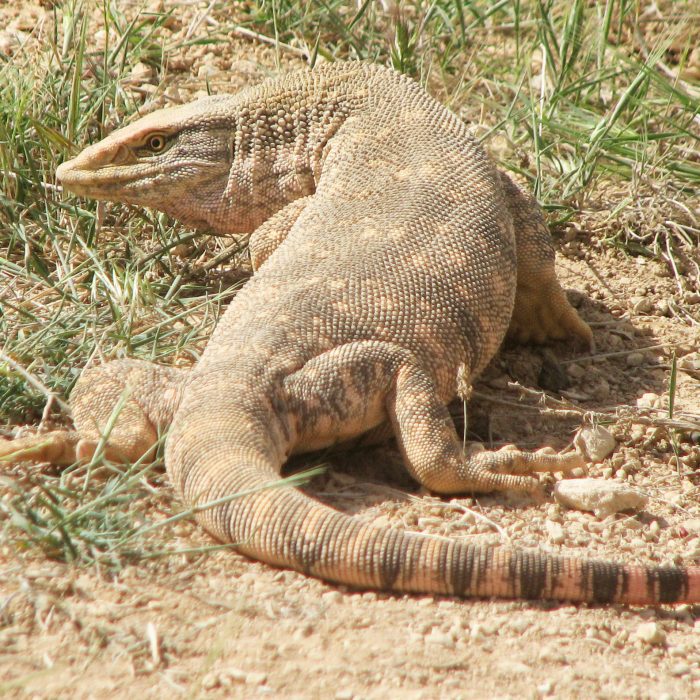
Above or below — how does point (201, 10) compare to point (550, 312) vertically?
above

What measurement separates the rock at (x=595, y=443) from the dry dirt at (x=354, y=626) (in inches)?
5.1

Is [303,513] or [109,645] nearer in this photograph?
[109,645]

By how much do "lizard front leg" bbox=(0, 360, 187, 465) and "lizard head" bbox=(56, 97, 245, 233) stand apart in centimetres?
136

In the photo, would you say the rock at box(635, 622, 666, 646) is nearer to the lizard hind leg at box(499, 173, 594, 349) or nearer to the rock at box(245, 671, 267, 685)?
the rock at box(245, 671, 267, 685)

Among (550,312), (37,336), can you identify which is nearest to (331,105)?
(550,312)

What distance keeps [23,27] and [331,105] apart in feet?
9.55

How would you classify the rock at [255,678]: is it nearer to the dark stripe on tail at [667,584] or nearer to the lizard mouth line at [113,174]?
the dark stripe on tail at [667,584]

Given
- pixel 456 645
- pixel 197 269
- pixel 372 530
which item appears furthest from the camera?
pixel 197 269

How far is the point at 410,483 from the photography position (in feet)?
14.5

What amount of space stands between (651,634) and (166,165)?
11.3ft

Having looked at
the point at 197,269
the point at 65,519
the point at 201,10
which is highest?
the point at 201,10

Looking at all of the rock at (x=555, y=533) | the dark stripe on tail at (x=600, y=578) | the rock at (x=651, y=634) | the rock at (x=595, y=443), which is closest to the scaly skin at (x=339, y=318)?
the dark stripe on tail at (x=600, y=578)

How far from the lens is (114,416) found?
3.80m

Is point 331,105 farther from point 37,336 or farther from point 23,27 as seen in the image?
point 23,27
